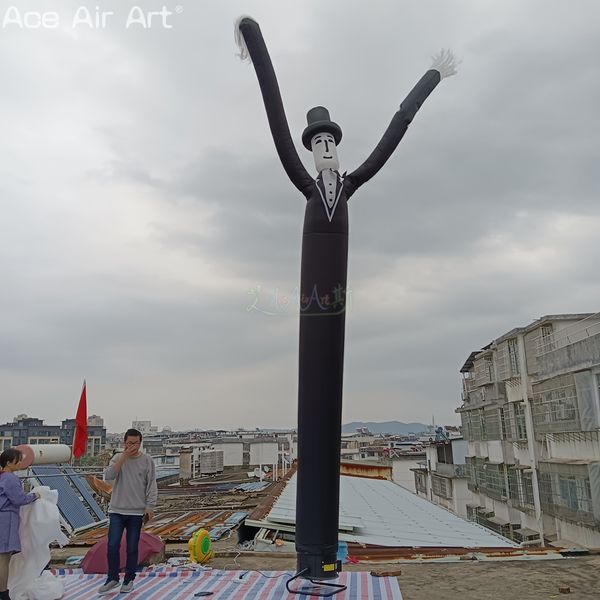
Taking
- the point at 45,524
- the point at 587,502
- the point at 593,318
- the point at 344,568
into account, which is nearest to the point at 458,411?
the point at 593,318

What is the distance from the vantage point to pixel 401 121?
663cm

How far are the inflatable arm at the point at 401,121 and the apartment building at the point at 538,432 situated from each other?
11.2 meters

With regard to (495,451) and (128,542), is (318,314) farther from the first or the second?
A: (495,451)

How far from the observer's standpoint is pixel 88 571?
6285mm

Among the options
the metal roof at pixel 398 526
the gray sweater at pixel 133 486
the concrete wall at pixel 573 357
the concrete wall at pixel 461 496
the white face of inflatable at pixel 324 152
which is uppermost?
the white face of inflatable at pixel 324 152

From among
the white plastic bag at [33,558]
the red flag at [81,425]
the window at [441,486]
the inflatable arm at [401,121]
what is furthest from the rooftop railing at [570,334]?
the white plastic bag at [33,558]

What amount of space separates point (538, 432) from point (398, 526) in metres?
12.4

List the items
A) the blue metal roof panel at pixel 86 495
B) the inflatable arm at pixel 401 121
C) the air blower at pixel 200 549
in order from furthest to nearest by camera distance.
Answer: the blue metal roof panel at pixel 86 495 → the air blower at pixel 200 549 → the inflatable arm at pixel 401 121

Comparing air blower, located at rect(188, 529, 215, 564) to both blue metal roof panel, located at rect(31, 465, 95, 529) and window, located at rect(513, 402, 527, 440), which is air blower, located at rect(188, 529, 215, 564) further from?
window, located at rect(513, 402, 527, 440)

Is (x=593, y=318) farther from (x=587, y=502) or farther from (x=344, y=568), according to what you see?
(x=344, y=568)

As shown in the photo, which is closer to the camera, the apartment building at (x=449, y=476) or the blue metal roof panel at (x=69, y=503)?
the blue metal roof panel at (x=69, y=503)

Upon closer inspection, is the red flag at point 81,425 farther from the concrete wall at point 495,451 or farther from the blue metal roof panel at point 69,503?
the concrete wall at point 495,451

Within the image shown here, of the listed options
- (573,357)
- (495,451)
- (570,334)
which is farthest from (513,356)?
(573,357)

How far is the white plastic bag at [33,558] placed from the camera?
4957 mm
